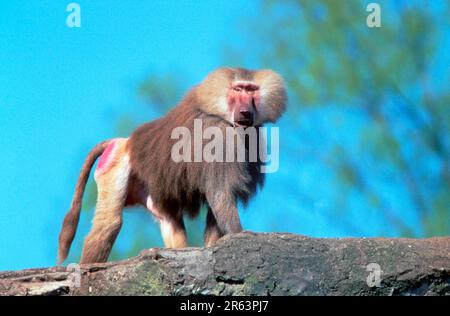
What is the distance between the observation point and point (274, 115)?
28.2 ft

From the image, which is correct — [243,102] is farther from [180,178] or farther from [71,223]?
[71,223]

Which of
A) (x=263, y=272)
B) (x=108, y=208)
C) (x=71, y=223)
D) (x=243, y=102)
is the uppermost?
(x=243, y=102)

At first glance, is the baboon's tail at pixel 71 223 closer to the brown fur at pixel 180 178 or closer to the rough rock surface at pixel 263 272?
the brown fur at pixel 180 178

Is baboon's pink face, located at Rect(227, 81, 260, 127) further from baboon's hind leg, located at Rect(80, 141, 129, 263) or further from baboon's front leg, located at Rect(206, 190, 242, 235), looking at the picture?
baboon's hind leg, located at Rect(80, 141, 129, 263)

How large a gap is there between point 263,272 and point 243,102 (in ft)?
6.97

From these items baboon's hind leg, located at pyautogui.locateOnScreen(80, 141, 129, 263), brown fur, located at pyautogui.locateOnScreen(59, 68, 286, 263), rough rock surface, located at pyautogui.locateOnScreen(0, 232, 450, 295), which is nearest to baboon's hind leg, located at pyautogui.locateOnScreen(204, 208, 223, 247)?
brown fur, located at pyautogui.locateOnScreen(59, 68, 286, 263)

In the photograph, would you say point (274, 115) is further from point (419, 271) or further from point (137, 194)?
point (419, 271)

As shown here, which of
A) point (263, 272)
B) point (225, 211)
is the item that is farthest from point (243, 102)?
point (263, 272)

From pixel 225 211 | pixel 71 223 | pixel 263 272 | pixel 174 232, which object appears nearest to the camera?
pixel 263 272

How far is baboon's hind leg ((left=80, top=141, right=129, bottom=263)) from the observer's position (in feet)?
28.5

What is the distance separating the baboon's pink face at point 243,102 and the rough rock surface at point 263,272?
1.64 metres

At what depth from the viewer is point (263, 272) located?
6652mm
